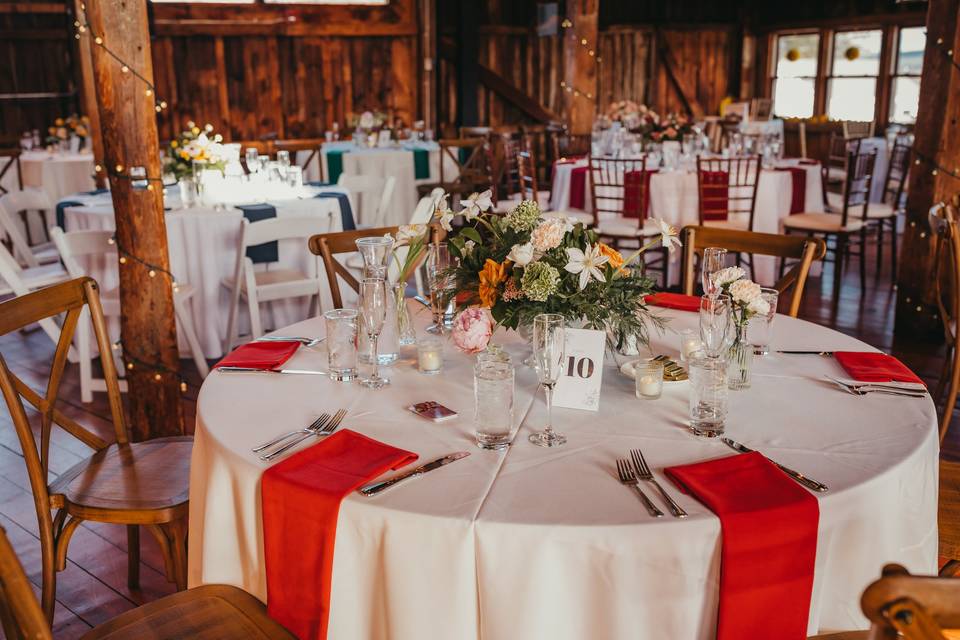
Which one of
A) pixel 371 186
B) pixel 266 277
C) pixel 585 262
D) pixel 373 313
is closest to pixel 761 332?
pixel 585 262

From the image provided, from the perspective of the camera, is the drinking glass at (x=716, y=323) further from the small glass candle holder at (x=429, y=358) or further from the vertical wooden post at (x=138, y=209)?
the vertical wooden post at (x=138, y=209)

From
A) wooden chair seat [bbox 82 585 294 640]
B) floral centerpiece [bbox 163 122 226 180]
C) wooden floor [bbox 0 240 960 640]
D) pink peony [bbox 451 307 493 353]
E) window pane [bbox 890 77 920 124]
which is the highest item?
window pane [bbox 890 77 920 124]

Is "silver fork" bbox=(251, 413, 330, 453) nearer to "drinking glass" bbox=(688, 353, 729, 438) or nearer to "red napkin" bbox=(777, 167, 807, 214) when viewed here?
"drinking glass" bbox=(688, 353, 729, 438)

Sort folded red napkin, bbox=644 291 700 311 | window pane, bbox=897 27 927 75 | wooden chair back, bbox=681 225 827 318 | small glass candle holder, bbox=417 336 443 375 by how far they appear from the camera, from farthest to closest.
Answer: window pane, bbox=897 27 927 75 → wooden chair back, bbox=681 225 827 318 → folded red napkin, bbox=644 291 700 311 → small glass candle holder, bbox=417 336 443 375

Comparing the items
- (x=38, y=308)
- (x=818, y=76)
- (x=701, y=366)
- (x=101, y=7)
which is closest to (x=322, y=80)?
(x=818, y=76)

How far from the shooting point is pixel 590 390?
70.1 inches

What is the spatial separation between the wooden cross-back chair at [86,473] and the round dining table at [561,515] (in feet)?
1.04

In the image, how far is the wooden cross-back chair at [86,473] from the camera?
1.96 m

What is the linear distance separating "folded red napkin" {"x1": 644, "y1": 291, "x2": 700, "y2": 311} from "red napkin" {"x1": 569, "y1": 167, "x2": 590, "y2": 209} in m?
3.73

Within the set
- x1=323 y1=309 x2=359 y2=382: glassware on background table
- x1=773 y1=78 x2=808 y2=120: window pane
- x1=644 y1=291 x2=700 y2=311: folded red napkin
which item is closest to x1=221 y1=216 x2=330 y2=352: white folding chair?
x1=644 y1=291 x2=700 y2=311: folded red napkin

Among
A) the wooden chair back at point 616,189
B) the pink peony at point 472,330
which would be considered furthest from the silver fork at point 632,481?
the wooden chair back at point 616,189

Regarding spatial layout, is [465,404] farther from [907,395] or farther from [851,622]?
[907,395]

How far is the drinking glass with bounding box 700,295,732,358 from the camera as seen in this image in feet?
5.96

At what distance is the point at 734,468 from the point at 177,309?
3.31m
